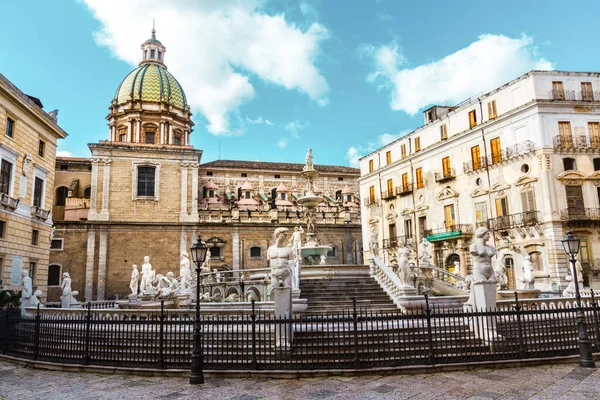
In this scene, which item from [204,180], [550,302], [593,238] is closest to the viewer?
[550,302]

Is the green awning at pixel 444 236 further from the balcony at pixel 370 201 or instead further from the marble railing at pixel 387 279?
the marble railing at pixel 387 279

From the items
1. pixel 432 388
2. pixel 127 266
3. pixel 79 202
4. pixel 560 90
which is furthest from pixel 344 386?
pixel 79 202

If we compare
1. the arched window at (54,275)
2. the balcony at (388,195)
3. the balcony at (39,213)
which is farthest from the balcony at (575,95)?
the arched window at (54,275)

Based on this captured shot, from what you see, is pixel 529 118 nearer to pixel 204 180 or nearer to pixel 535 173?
pixel 535 173

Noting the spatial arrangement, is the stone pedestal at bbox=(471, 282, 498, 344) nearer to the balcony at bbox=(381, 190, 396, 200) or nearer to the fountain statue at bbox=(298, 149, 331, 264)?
the fountain statue at bbox=(298, 149, 331, 264)

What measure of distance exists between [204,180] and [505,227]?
2859cm

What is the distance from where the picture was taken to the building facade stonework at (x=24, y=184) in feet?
66.4

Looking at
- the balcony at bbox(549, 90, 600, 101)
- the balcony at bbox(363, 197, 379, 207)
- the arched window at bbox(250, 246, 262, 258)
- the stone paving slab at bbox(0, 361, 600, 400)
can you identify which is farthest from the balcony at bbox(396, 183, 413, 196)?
the stone paving slab at bbox(0, 361, 600, 400)

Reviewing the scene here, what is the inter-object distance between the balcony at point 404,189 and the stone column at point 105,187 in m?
23.0

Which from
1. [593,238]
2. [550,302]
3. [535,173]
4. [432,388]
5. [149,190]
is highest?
[149,190]

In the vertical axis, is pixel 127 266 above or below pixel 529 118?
below

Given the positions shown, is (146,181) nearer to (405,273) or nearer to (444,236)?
(444,236)

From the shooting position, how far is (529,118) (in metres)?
25.8

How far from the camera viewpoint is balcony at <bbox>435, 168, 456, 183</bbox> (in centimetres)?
3105
